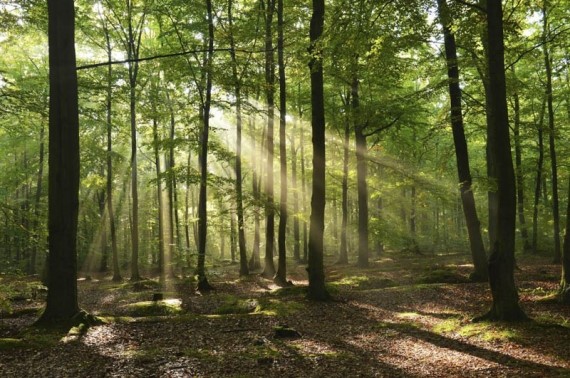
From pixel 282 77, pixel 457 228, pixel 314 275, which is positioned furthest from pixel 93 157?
pixel 457 228

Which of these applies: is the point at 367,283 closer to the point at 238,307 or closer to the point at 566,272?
the point at 238,307

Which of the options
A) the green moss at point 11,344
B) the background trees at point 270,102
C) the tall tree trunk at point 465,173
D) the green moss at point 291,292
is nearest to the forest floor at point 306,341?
the green moss at point 11,344

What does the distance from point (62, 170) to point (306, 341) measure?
603 cm

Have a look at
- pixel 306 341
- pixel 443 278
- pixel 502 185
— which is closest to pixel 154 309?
pixel 306 341

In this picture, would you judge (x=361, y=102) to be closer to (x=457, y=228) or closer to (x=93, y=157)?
(x=93, y=157)

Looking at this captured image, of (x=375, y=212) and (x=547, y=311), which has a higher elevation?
(x=375, y=212)

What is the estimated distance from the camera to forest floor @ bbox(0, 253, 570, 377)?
246 inches

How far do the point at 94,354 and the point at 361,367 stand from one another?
432 centimetres

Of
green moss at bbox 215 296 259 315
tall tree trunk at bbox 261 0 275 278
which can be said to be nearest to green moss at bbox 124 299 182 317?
green moss at bbox 215 296 259 315

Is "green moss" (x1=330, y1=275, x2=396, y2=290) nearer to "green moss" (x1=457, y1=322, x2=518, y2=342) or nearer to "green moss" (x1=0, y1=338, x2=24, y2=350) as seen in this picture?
"green moss" (x1=457, y1=322, x2=518, y2=342)

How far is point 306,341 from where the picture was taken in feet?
26.9

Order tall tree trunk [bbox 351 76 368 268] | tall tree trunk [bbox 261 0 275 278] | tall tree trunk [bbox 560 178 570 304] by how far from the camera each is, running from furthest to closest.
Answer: tall tree trunk [bbox 351 76 368 268] → tall tree trunk [bbox 261 0 275 278] → tall tree trunk [bbox 560 178 570 304]

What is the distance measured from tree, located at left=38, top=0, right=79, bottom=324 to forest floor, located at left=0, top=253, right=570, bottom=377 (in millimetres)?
706

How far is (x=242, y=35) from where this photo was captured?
16.0 m
